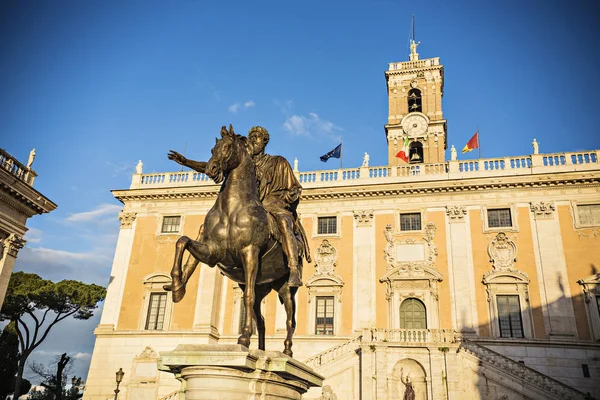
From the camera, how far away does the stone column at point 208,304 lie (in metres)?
29.5

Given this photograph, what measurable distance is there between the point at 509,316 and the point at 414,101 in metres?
22.5

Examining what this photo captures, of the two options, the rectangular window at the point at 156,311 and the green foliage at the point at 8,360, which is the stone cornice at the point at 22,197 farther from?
the green foliage at the point at 8,360

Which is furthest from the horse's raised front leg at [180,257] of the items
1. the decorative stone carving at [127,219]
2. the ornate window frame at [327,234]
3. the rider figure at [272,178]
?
the decorative stone carving at [127,219]

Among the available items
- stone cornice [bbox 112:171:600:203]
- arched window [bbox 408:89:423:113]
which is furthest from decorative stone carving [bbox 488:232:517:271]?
arched window [bbox 408:89:423:113]

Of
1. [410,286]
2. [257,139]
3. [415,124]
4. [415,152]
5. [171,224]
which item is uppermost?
[415,124]

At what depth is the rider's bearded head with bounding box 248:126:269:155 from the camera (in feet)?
25.4

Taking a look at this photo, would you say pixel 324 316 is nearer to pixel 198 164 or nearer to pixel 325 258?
pixel 325 258

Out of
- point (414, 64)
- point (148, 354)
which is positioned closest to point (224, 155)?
point (148, 354)

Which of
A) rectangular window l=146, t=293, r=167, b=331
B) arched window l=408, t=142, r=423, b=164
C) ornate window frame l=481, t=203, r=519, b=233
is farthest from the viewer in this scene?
arched window l=408, t=142, r=423, b=164

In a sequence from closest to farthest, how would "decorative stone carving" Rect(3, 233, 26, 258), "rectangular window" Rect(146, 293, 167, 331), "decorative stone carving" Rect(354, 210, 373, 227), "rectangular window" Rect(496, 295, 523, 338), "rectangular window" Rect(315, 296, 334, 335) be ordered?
"decorative stone carving" Rect(3, 233, 26, 258) < "rectangular window" Rect(496, 295, 523, 338) < "rectangular window" Rect(315, 296, 334, 335) < "decorative stone carving" Rect(354, 210, 373, 227) < "rectangular window" Rect(146, 293, 167, 331)

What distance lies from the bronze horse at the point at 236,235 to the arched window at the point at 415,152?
3511 cm

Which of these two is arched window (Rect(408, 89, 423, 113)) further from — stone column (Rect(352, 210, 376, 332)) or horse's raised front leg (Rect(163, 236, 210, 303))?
horse's raised front leg (Rect(163, 236, 210, 303))

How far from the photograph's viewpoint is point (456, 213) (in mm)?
29312

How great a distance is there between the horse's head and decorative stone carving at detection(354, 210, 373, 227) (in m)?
24.0
